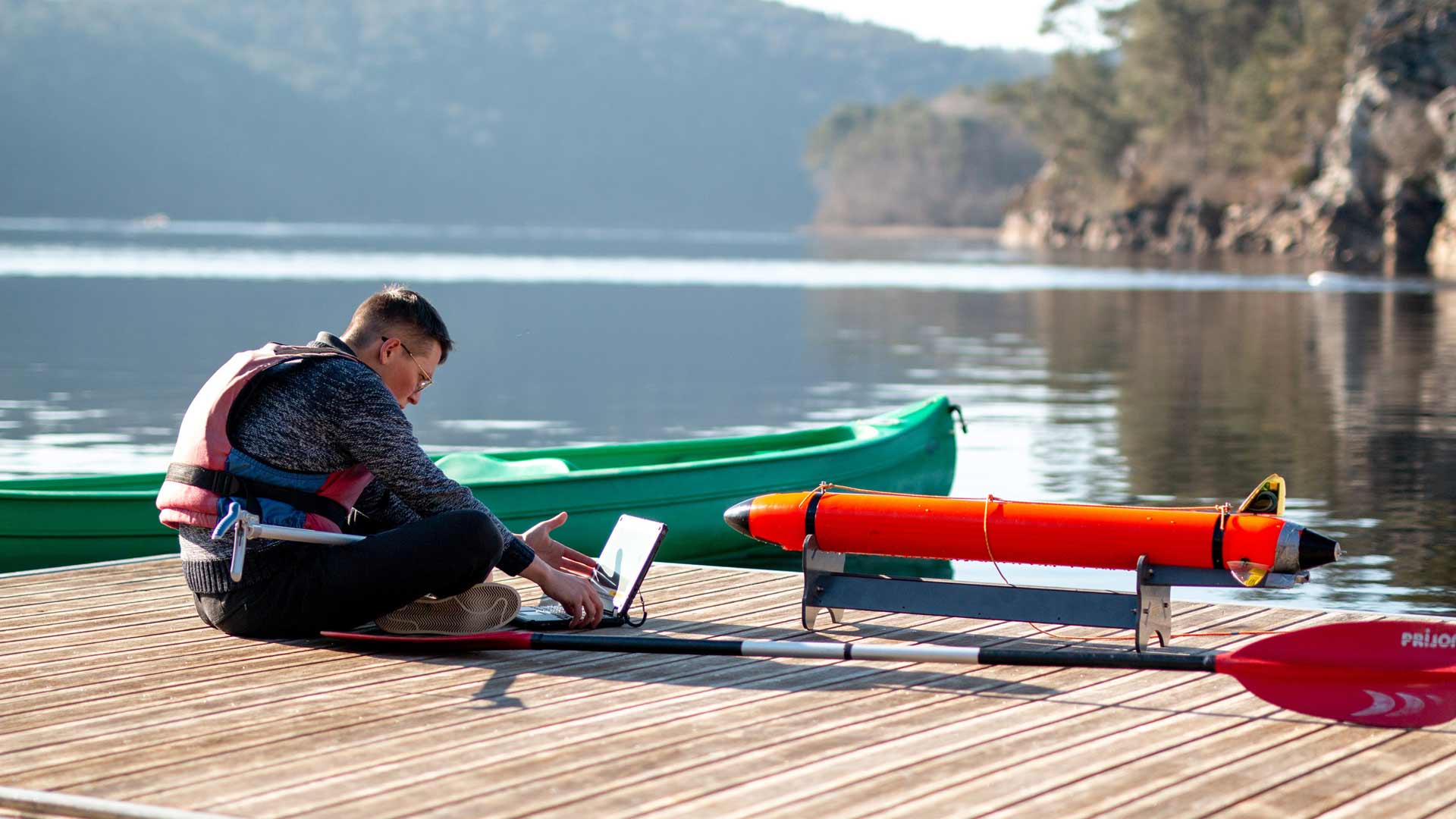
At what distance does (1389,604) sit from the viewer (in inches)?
374

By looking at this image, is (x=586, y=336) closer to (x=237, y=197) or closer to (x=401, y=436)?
(x=401, y=436)

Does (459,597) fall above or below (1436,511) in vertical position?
above

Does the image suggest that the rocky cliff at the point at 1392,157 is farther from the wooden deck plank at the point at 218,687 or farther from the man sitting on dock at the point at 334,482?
the wooden deck plank at the point at 218,687

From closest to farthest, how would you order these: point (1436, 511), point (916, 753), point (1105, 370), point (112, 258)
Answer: point (916, 753) < point (1436, 511) < point (1105, 370) < point (112, 258)

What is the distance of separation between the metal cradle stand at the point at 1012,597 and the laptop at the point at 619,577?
57 centimetres

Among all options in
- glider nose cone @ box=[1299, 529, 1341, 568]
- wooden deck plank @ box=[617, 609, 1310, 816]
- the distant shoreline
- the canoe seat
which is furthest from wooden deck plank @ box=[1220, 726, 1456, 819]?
the distant shoreline

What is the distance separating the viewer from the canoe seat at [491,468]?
8.66 metres

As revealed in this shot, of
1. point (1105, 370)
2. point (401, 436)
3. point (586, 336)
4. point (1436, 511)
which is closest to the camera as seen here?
point (401, 436)

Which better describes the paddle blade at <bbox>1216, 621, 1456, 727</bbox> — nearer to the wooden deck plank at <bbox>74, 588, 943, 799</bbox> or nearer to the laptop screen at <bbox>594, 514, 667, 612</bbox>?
the wooden deck plank at <bbox>74, 588, 943, 799</bbox>

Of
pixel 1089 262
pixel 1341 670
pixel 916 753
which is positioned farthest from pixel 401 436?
pixel 1089 262

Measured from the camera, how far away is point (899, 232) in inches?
5536

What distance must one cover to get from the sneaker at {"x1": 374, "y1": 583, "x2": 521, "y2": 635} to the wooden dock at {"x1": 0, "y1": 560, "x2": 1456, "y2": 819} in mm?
109

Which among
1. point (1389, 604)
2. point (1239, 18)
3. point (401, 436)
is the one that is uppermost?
point (1239, 18)

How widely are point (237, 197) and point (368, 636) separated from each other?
16516 cm
